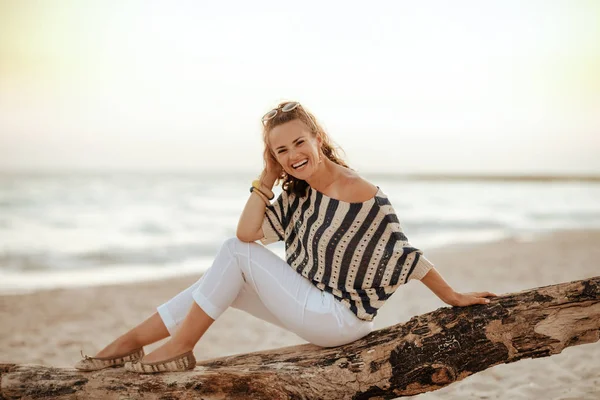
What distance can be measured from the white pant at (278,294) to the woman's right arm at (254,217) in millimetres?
53

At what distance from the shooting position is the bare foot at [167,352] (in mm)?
2637

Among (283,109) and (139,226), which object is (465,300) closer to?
(283,109)

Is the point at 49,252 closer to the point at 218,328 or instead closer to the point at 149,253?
the point at 149,253

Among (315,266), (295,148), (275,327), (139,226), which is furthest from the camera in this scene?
(139,226)

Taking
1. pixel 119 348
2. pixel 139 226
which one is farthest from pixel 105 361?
Result: pixel 139 226

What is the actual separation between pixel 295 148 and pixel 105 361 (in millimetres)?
1517

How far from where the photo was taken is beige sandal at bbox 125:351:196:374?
2623 mm

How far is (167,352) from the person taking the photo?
265 cm

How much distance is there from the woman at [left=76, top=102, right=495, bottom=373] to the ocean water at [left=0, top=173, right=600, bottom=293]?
5550mm

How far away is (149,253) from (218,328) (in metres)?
5.53

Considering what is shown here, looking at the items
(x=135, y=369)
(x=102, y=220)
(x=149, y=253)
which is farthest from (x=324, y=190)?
(x=102, y=220)

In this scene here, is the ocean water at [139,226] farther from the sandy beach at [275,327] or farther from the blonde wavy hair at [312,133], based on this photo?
the blonde wavy hair at [312,133]

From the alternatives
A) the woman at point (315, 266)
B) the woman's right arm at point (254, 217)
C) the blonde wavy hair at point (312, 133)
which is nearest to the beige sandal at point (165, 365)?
the woman at point (315, 266)

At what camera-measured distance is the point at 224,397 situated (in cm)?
252
